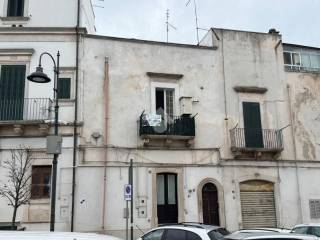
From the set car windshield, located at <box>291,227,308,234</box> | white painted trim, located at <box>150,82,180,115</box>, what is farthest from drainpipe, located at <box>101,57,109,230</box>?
car windshield, located at <box>291,227,308,234</box>

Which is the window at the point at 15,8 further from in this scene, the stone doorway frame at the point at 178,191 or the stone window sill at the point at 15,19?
the stone doorway frame at the point at 178,191

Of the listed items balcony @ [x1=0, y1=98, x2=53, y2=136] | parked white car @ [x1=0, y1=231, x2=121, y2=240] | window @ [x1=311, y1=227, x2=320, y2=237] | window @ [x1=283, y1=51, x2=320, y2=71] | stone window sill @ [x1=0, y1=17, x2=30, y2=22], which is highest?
stone window sill @ [x1=0, y1=17, x2=30, y2=22]

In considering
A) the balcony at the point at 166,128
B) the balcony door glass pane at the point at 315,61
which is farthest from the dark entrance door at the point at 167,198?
the balcony door glass pane at the point at 315,61

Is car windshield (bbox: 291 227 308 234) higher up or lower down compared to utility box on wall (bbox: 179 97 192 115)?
lower down

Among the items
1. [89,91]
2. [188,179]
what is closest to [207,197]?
[188,179]

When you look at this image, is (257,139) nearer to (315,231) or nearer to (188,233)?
(315,231)

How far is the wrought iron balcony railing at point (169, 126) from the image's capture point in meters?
22.4

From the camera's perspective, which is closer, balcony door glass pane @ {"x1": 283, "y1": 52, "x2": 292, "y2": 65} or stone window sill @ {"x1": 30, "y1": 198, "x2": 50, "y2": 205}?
stone window sill @ {"x1": 30, "y1": 198, "x2": 50, "y2": 205}

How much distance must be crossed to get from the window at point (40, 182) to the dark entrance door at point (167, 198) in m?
5.38

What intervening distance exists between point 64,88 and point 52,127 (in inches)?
84.4

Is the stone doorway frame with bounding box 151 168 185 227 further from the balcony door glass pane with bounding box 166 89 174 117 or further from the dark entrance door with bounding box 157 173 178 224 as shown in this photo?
the balcony door glass pane with bounding box 166 89 174 117

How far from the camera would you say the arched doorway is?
77.6 ft

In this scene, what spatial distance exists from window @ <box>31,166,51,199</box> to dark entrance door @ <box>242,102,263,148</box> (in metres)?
10.4

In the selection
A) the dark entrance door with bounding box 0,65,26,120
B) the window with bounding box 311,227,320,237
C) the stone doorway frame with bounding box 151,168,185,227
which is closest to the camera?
the window with bounding box 311,227,320,237
